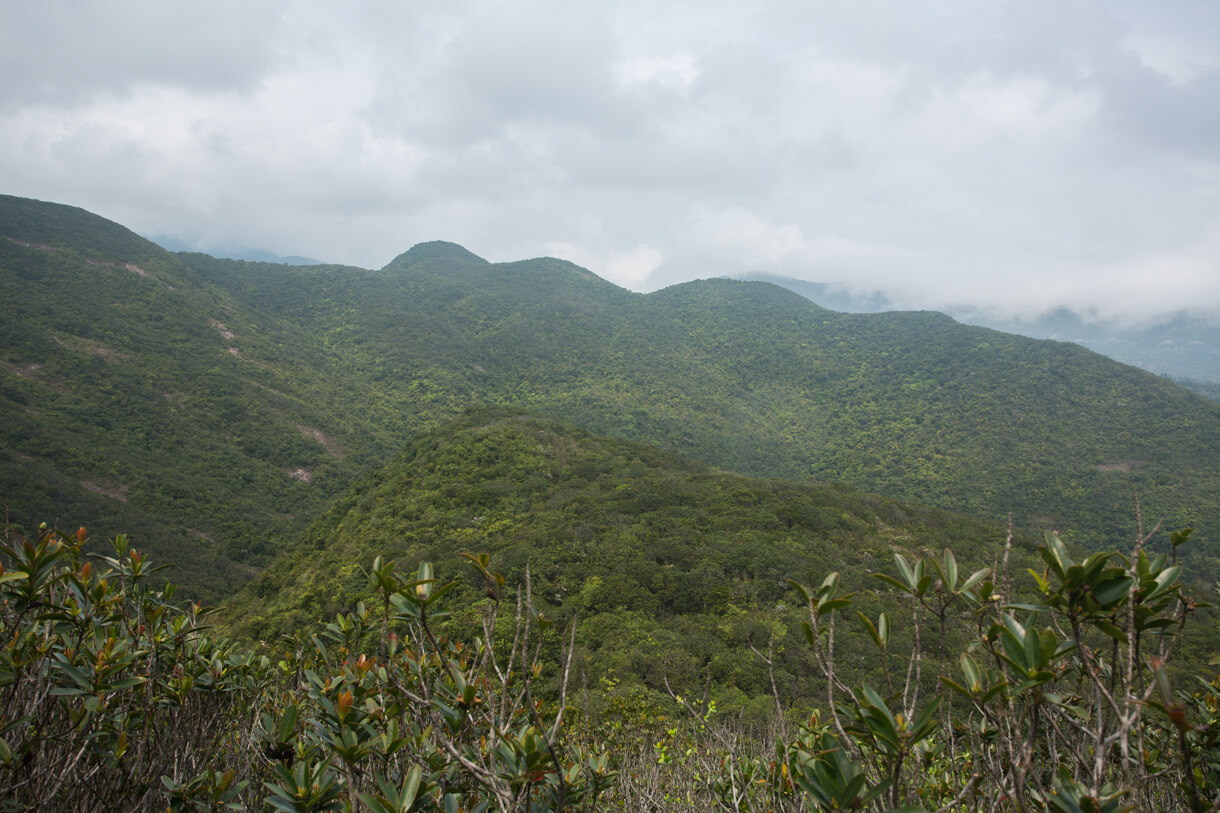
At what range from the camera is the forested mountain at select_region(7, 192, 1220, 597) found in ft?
120

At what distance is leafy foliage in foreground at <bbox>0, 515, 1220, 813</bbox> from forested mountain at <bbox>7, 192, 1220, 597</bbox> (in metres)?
30.3

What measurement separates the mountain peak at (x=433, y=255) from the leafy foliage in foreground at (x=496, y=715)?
12895 centimetres

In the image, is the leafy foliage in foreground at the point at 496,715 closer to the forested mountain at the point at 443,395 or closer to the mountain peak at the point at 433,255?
the forested mountain at the point at 443,395

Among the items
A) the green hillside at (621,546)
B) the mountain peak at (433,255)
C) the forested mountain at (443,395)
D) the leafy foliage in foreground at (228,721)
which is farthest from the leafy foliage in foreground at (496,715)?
the mountain peak at (433,255)

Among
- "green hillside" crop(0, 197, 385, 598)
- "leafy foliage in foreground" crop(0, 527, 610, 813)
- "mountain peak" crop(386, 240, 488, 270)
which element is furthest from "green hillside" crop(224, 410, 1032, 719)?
"mountain peak" crop(386, 240, 488, 270)

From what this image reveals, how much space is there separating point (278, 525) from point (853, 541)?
119ft

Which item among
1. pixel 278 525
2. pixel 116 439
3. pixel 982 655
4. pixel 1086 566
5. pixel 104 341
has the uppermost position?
pixel 1086 566

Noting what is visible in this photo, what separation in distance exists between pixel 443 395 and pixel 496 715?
223 ft

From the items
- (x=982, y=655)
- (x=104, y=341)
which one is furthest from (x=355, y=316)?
(x=982, y=655)

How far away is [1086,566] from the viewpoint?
1290 millimetres

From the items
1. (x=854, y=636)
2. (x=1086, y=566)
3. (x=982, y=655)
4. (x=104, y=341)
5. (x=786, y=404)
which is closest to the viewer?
(x=1086, y=566)

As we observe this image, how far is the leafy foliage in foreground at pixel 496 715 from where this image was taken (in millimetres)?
1333

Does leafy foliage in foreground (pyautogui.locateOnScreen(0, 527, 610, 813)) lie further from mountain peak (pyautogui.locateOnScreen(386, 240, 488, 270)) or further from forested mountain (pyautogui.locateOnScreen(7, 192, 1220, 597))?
mountain peak (pyautogui.locateOnScreen(386, 240, 488, 270))

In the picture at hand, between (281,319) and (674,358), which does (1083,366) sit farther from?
(281,319)
